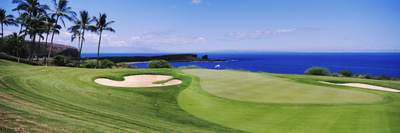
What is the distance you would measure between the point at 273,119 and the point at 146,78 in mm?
13945

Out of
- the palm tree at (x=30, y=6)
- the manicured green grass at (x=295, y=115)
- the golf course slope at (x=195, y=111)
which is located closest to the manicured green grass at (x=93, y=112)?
the golf course slope at (x=195, y=111)

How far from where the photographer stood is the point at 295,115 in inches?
320

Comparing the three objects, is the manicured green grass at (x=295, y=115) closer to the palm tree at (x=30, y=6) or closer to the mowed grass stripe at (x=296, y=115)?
the mowed grass stripe at (x=296, y=115)

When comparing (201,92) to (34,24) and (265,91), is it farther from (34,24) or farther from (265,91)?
(34,24)

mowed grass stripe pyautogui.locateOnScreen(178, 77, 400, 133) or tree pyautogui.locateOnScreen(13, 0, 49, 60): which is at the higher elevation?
tree pyautogui.locateOnScreen(13, 0, 49, 60)

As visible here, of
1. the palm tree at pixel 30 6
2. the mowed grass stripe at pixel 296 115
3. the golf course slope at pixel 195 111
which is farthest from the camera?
the palm tree at pixel 30 6

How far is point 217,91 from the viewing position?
12.8 meters

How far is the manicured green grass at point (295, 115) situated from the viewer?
661 centimetres

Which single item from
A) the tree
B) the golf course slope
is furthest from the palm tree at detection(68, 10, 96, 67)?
the golf course slope

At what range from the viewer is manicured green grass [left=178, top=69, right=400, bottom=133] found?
21.7 ft

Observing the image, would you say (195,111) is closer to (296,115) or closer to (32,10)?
(296,115)

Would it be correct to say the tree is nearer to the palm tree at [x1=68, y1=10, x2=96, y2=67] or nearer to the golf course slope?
the palm tree at [x1=68, y1=10, x2=96, y2=67]

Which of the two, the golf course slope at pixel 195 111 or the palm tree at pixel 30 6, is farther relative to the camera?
the palm tree at pixel 30 6

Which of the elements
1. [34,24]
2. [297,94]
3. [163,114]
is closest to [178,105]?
[163,114]
